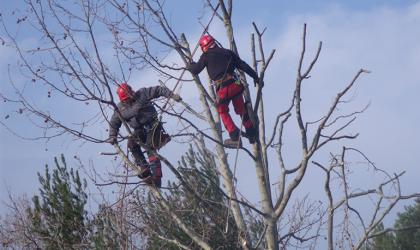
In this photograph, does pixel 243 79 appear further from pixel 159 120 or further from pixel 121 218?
pixel 121 218

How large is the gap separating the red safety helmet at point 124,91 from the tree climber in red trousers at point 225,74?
558mm

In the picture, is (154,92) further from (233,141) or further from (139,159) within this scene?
(233,141)

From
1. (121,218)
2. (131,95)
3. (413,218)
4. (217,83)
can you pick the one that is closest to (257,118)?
(217,83)

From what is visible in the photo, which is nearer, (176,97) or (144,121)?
(176,97)

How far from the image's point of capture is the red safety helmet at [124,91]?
18.9ft

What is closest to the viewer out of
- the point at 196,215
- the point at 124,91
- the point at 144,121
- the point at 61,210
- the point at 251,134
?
the point at 251,134

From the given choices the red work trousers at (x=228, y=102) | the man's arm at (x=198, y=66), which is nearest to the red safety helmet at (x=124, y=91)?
the man's arm at (x=198, y=66)

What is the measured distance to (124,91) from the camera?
585 centimetres

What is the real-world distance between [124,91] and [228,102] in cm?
96

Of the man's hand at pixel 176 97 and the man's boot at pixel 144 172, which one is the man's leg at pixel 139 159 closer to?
the man's boot at pixel 144 172

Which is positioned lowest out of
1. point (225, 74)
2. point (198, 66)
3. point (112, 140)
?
point (112, 140)

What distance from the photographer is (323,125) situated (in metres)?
5.14

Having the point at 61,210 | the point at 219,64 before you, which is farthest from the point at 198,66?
the point at 61,210

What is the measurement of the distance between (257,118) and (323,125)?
63cm
